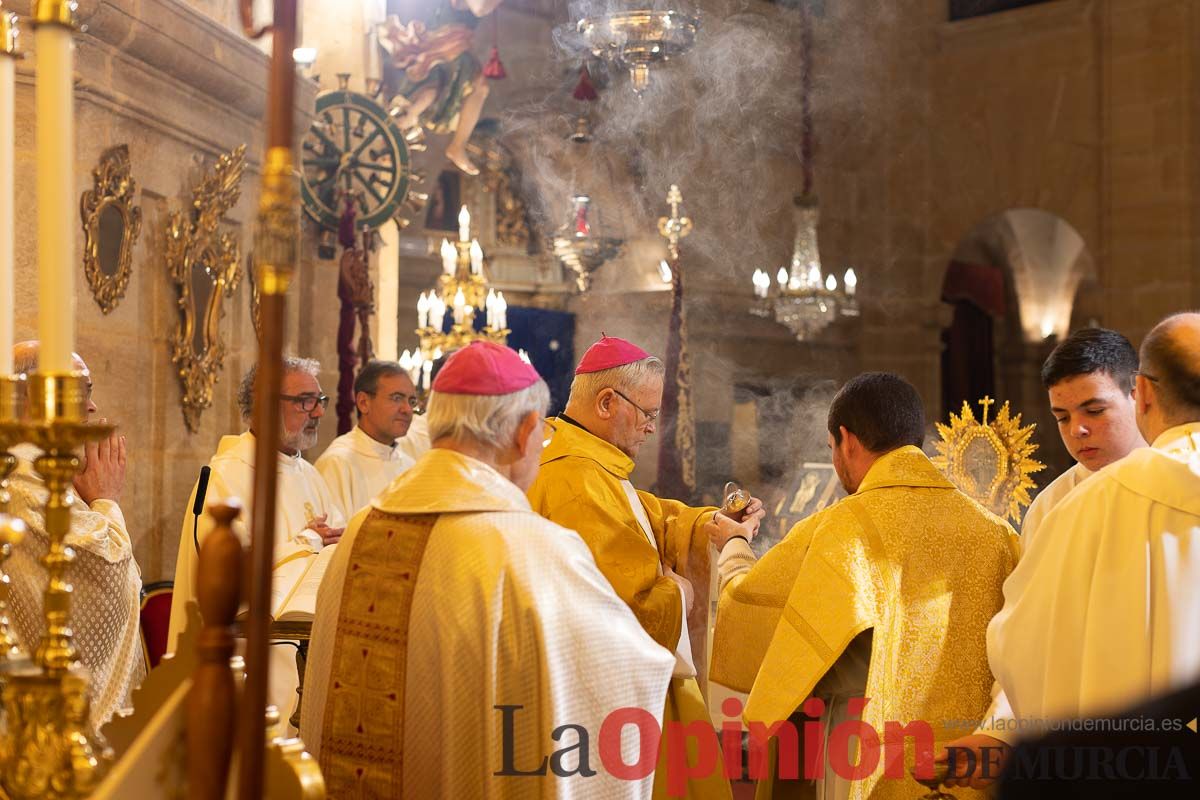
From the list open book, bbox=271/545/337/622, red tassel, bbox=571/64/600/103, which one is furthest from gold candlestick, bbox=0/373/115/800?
red tassel, bbox=571/64/600/103

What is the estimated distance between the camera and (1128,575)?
8.95 ft

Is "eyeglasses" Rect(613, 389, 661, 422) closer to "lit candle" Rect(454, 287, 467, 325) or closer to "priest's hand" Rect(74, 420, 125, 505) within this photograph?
"priest's hand" Rect(74, 420, 125, 505)

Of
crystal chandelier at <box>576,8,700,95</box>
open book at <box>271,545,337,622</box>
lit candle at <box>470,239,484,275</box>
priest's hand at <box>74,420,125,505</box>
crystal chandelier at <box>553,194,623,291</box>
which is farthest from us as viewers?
crystal chandelier at <box>553,194,623,291</box>

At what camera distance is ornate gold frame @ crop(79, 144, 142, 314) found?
5.32m

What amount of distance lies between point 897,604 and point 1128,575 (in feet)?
3.13

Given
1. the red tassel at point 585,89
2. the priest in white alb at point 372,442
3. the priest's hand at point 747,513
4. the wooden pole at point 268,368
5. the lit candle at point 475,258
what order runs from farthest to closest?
the red tassel at point 585,89 < the lit candle at point 475,258 < the priest in white alb at point 372,442 < the priest's hand at point 747,513 < the wooden pole at point 268,368

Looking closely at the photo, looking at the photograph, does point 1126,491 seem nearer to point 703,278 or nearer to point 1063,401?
point 1063,401

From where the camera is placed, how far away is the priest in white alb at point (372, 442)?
6.59 meters

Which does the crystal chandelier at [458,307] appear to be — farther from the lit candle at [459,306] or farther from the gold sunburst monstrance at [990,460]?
the gold sunburst monstrance at [990,460]

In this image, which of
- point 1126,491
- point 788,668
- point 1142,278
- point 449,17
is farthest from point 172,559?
point 1142,278

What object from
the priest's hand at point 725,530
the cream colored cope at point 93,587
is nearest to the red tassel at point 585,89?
the priest's hand at point 725,530

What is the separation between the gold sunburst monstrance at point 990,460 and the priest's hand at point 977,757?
151cm

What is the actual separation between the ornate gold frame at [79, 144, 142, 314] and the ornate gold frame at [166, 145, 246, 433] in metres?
0.32

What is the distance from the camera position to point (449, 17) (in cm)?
1229
